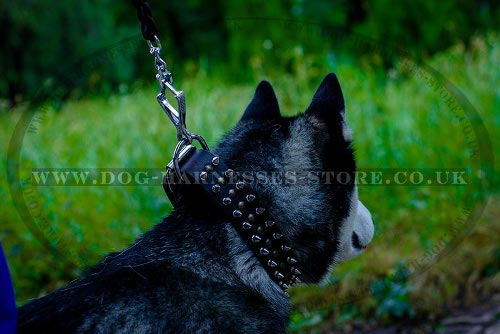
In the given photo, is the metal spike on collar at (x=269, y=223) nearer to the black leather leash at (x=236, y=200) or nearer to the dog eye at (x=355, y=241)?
the black leather leash at (x=236, y=200)

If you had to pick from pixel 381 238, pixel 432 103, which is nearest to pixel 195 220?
pixel 381 238

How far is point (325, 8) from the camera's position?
24.8 feet

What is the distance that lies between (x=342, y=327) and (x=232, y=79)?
4.76m

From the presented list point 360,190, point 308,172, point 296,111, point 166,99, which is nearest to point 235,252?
point 308,172

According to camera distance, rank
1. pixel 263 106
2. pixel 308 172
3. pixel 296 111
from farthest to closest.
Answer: pixel 296 111, pixel 263 106, pixel 308 172

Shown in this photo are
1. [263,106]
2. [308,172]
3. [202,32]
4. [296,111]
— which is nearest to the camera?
[308,172]

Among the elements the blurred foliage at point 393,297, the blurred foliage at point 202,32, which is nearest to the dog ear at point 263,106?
the blurred foliage at point 393,297

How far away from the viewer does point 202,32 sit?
997 centimetres

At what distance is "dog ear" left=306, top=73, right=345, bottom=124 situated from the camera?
196 cm

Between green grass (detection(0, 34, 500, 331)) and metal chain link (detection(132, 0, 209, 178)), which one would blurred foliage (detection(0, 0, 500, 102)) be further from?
metal chain link (detection(132, 0, 209, 178))

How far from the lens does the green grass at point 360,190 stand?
3535 mm

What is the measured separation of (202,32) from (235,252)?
8.70 meters

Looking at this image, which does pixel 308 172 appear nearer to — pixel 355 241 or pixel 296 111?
pixel 355 241

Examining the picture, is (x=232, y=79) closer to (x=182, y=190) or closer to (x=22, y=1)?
(x=22, y=1)
